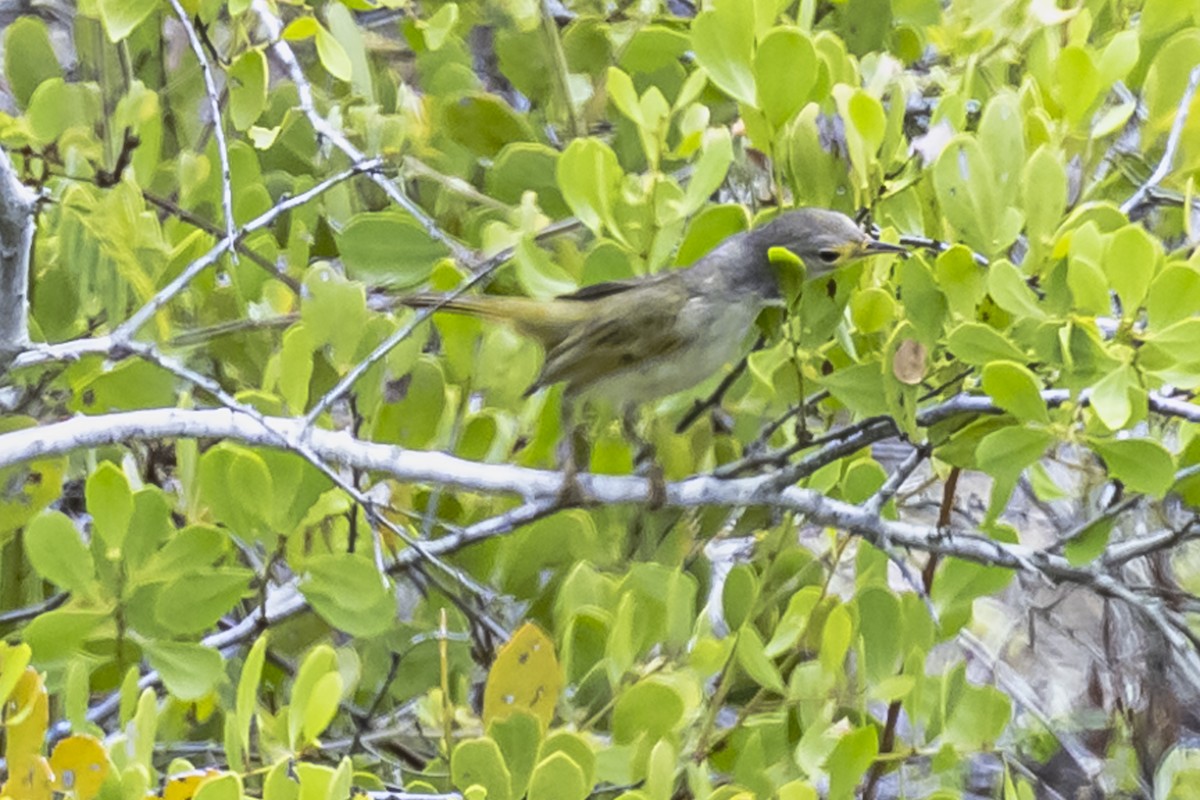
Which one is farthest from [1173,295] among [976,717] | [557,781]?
[557,781]

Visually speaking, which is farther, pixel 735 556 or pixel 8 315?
pixel 735 556

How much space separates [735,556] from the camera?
87.1 inches

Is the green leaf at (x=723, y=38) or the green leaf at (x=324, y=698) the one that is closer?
the green leaf at (x=324, y=698)

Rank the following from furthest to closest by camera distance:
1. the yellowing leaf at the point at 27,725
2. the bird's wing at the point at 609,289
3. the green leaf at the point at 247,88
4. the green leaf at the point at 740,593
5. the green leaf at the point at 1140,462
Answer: the bird's wing at the point at 609,289, the green leaf at the point at 247,88, the green leaf at the point at 740,593, the green leaf at the point at 1140,462, the yellowing leaf at the point at 27,725

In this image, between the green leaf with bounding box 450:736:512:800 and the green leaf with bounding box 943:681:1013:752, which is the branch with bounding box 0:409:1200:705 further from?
the green leaf with bounding box 450:736:512:800

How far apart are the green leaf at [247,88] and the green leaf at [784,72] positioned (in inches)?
25.6

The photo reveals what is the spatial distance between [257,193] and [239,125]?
0.14 m

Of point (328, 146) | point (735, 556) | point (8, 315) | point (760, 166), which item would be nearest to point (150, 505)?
point (8, 315)

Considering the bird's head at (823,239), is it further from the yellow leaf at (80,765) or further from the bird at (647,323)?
the yellow leaf at (80,765)

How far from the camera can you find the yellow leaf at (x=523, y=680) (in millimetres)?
1184

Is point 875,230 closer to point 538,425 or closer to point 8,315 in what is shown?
point 538,425

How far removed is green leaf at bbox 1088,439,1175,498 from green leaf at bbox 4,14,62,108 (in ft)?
5.12

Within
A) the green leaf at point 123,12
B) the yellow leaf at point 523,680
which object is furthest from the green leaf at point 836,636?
the green leaf at point 123,12

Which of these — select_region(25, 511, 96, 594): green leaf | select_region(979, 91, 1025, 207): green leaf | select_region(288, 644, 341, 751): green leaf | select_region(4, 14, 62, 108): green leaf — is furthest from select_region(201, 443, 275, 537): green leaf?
select_region(4, 14, 62, 108): green leaf
